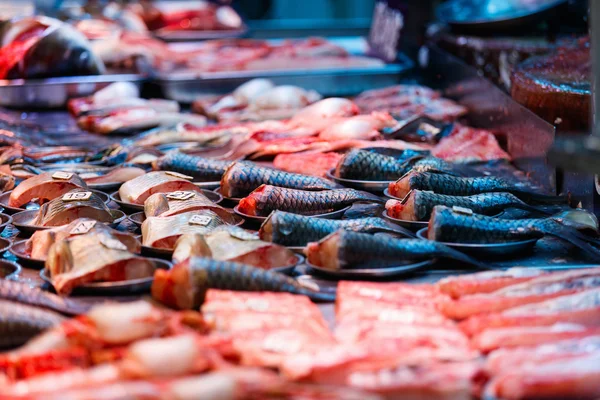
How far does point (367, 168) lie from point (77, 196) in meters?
1.47

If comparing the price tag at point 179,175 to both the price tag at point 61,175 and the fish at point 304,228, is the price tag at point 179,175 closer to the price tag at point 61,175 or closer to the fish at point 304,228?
the price tag at point 61,175

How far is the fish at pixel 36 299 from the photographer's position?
2.59 m

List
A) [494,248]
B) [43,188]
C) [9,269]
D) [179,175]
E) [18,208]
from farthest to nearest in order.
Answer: [179,175], [43,188], [18,208], [494,248], [9,269]

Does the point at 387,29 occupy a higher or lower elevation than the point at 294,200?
lower

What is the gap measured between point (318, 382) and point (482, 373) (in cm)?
43

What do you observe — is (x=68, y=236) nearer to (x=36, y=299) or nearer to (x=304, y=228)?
(x=36, y=299)

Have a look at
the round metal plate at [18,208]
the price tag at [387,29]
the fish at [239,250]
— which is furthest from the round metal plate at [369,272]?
the price tag at [387,29]

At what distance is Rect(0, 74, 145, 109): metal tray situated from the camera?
730 cm

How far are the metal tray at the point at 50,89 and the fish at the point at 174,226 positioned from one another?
14.3 feet

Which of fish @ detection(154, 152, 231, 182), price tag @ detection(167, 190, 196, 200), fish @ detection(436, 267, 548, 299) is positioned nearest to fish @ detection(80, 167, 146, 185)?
fish @ detection(154, 152, 231, 182)

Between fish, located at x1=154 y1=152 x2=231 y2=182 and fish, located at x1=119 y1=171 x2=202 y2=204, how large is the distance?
305mm

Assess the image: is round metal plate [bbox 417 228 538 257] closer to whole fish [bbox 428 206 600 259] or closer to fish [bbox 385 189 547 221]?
whole fish [bbox 428 206 600 259]

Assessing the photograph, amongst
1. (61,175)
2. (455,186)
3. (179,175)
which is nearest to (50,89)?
(61,175)

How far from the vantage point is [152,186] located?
4023 millimetres
